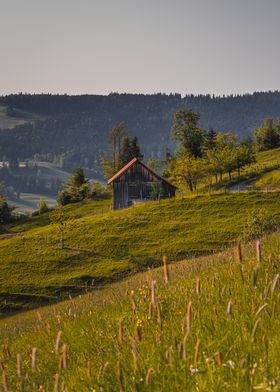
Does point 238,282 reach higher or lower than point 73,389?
higher

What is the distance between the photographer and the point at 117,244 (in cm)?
6750

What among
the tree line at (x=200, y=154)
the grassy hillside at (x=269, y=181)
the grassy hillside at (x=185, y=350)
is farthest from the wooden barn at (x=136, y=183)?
the grassy hillside at (x=185, y=350)

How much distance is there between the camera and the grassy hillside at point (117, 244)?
56094mm

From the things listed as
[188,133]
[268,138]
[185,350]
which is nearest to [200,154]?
[188,133]

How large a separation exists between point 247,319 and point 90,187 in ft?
439

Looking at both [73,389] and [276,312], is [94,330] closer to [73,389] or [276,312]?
[73,389]

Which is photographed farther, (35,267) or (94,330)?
(35,267)

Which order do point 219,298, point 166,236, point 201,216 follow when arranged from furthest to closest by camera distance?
point 201,216
point 166,236
point 219,298

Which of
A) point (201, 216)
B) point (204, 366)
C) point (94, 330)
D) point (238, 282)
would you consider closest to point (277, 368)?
point (204, 366)

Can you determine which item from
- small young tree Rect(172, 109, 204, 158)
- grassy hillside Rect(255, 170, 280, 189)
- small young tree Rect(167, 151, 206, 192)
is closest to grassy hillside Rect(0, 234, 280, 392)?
grassy hillside Rect(255, 170, 280, 189)

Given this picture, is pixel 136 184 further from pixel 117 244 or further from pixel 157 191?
pixel 117 244

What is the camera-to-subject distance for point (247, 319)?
403 centimetres

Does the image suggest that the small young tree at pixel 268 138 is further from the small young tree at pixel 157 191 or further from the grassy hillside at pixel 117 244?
the grassy hillside at pixel 117 244

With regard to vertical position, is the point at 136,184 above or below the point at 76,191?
above
